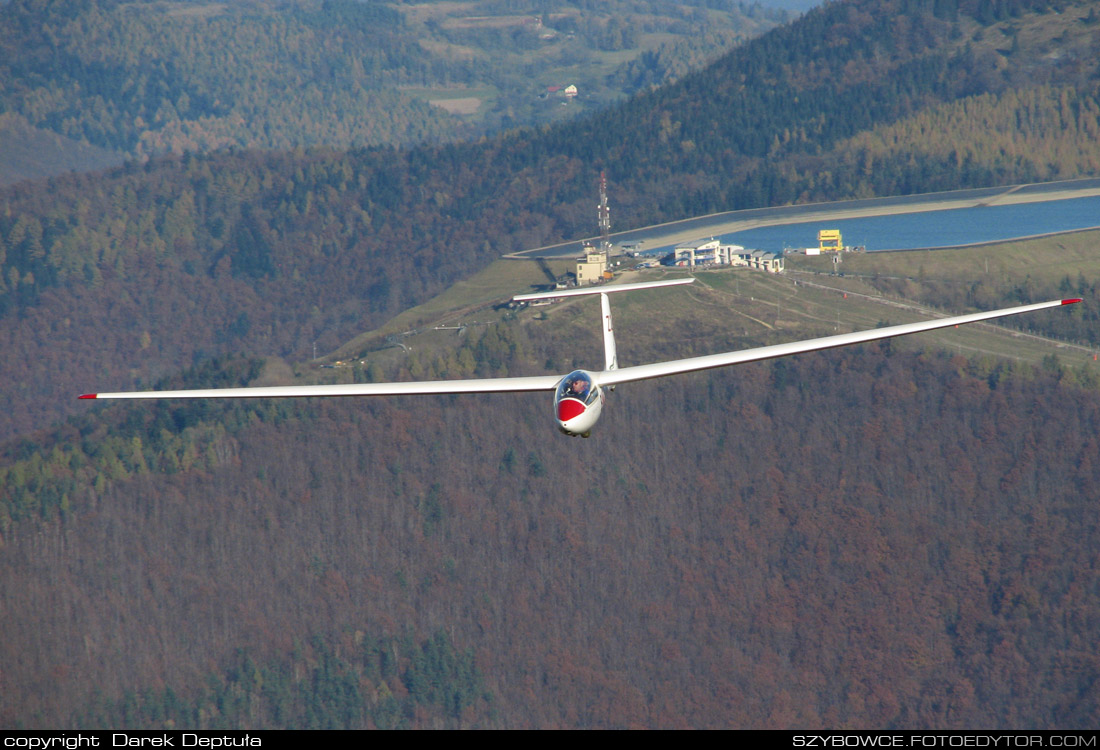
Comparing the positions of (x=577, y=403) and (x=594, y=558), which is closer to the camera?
(x=577, y=403)

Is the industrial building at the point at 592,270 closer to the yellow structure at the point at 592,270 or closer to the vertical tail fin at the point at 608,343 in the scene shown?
the yellow structure at the point at 592,270

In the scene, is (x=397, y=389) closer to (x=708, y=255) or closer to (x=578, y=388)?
(x=578, y=388)

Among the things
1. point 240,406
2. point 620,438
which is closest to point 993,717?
point 620,438

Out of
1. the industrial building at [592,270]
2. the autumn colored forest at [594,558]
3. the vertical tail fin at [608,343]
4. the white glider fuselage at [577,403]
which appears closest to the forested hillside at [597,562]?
the autumn colored forest at [594,558]

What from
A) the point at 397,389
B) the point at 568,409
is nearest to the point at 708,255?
the point at 397,389

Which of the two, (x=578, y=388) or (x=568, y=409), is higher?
(x=578, y=388)

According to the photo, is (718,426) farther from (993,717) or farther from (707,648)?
(993,717)
